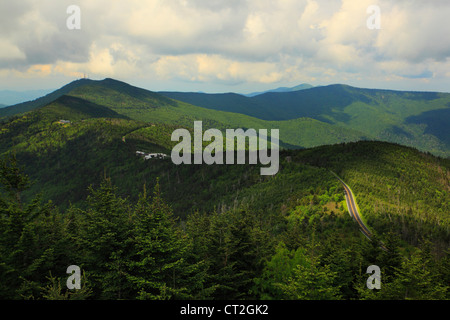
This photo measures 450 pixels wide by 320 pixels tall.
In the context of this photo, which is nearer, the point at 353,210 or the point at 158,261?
the point at 158,261

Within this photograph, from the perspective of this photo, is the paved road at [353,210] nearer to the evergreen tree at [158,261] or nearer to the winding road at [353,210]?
the winding road at [353,210]

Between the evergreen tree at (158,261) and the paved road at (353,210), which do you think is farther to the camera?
the paved road at (353,210)

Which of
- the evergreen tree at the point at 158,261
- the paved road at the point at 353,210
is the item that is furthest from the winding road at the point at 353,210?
the evergreen tree at the point at 158,261

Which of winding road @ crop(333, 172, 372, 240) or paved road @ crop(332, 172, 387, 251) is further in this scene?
winding road @ crop(333, 172, 372, 240)

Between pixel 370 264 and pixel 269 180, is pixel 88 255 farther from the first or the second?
A: pixel 269 180

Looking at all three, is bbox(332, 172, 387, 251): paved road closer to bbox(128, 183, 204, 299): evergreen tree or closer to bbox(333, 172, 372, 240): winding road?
bbox(333, 172, 372, 240): winding road

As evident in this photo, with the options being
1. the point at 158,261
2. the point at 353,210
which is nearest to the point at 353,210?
the point at 353,210

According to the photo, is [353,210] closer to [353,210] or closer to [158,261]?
[353,210]

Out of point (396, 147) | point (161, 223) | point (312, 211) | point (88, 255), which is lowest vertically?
point (312, 211)

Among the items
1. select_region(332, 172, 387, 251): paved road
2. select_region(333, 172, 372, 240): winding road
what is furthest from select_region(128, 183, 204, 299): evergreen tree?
select_region(333, 172, 372, 240): winding road
